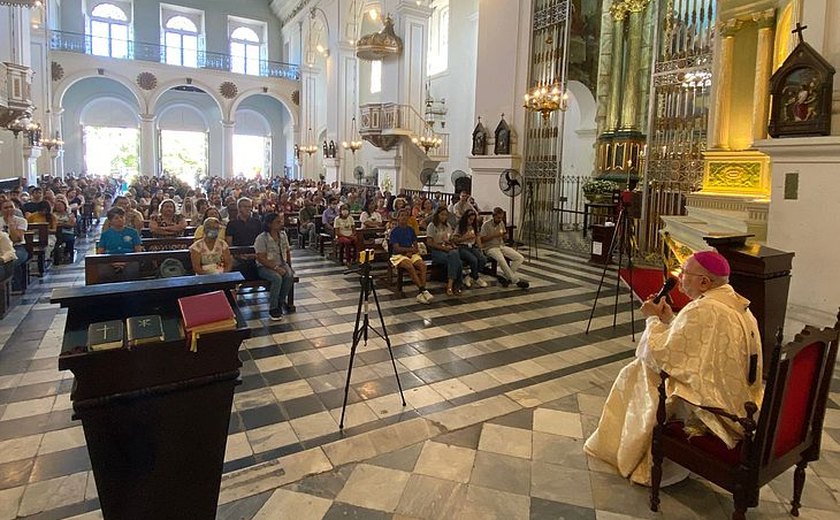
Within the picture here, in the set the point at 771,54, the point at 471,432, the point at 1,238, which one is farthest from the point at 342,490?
the point at 771,54

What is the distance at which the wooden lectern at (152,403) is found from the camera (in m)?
1.88

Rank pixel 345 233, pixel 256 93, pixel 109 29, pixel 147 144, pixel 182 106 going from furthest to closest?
1. pixel 182 106
2. pixel 256 93
3. pixel 109 29
4. pixel 147 144
5. pixel 345 233

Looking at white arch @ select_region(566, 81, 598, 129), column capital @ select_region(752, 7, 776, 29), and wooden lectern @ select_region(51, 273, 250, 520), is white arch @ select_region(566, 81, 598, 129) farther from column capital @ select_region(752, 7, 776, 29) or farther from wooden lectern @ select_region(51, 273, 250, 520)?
wooden lectern @ select_region(51, 273, 250, 520)

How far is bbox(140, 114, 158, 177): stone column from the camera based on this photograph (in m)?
23.6

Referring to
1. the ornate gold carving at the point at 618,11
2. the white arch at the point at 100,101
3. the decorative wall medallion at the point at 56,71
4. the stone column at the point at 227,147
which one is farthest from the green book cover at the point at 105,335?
the white arch at the point at 100,101

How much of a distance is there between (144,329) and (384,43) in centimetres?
1537

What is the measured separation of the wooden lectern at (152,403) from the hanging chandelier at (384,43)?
15044 millimetres

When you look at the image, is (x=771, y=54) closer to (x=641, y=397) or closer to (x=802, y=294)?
(x=802, y=294)

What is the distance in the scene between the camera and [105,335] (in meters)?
1.89

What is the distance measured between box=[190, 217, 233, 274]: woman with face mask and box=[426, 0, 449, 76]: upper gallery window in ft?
52.8

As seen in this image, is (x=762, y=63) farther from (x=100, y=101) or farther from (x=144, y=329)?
(x=100, y=101)

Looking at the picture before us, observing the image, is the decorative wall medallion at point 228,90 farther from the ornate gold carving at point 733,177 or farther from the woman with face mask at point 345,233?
the ornate gold carving at point 733,177

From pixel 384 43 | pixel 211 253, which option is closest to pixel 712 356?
pixel 211 253

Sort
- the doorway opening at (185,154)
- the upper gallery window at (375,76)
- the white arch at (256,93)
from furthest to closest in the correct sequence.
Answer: the doorway opening at (185,154)
the white arch at (256,93)
the upper gallery window at (375,76)
